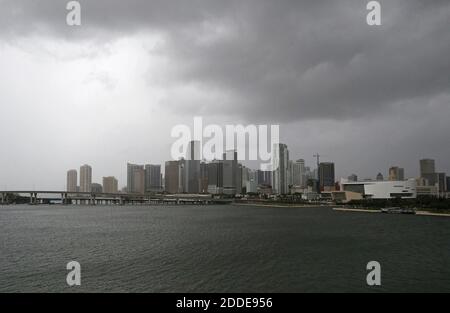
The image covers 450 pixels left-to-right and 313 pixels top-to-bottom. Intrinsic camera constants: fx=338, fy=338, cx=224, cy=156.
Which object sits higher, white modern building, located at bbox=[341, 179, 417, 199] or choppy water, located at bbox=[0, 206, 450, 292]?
white modern building, located at bbox=[341, 179, 417, 199]

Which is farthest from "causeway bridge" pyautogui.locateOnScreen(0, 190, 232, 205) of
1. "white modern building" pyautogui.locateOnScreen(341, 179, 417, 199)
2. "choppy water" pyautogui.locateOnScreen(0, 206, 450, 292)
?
"choppy water" pyautogui.locateOnScreen(0, 206, 450, 292)

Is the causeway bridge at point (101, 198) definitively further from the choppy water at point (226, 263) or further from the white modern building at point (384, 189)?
the choppy water at point (226, 263)

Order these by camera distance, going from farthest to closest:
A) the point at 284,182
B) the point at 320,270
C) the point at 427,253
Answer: the point at 284,182 → the point at 427,253 → the point at 320,270

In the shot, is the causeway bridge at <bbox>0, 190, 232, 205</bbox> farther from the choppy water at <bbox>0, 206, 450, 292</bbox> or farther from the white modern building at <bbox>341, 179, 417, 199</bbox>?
the choppy water at <bbox>0, 206, 450, 292</bbox>

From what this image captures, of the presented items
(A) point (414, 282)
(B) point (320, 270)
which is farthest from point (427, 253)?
(B) point (320, 270)

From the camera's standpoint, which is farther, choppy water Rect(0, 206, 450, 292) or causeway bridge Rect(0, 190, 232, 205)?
causeway bridge Rect(0, 190, 232, 205)

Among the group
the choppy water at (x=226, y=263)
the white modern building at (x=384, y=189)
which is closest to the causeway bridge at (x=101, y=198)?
the white modern building at (x=384, y=189)
